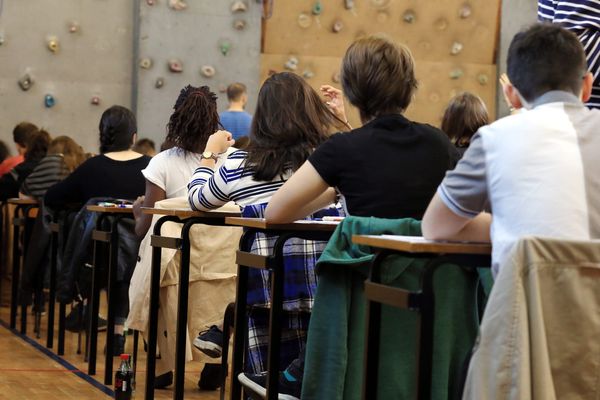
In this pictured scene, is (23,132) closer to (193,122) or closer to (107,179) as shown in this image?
(107,179)

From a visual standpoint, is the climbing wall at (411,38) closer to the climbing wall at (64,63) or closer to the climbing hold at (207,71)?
the climbing hold at (207,71)

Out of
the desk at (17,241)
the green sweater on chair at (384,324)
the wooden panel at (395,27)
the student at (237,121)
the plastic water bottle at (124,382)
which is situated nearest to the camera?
the green sweater on chair at (384,324)

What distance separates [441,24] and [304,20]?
144cm

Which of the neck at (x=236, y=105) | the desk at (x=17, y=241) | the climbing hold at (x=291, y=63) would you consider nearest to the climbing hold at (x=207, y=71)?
the climbing hold at (x=291, y=63)

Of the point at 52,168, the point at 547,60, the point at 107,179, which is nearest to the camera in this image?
the point at 547,60

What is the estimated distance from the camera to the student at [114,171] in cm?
567

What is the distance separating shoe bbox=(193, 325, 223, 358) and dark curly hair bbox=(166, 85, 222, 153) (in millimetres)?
1075

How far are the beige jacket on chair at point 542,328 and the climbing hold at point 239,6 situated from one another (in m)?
8.01

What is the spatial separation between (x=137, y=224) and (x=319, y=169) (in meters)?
2.19

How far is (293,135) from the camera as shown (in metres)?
3.55

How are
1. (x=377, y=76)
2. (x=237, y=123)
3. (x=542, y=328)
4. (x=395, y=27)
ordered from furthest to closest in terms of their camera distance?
1. (x=395, y=27)
2. (x=237, y=123)
3. (x=377, y=76)
4. (x=542, y=328)

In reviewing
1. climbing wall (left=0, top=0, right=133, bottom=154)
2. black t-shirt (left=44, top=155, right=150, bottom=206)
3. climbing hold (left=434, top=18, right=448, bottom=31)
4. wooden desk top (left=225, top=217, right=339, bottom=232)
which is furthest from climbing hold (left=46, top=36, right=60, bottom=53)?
wooden desk top (left=225, top=217, right=339, bottom=232)

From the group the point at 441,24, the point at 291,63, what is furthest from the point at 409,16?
the point at 291,63

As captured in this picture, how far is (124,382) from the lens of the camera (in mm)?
4270
